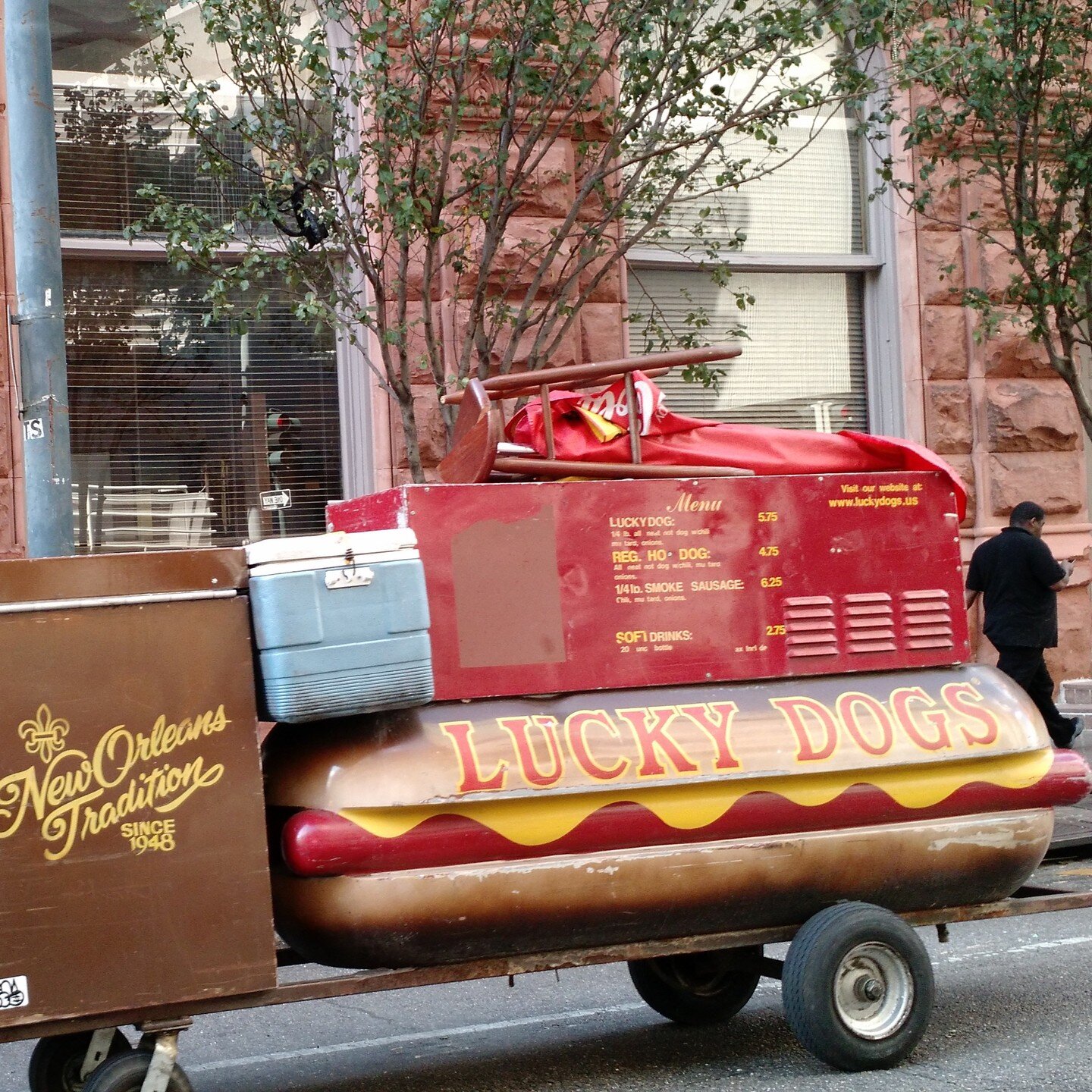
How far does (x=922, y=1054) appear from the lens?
536 centimetres

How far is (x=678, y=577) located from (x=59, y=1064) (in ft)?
7.94

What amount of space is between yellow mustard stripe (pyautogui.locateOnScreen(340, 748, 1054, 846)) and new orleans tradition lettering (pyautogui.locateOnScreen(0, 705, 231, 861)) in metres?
0.55

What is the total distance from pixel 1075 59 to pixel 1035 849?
26.0 feet

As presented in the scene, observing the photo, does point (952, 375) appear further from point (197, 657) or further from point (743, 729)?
point (197, 657)

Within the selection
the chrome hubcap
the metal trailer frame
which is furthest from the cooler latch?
the chrome hubcap

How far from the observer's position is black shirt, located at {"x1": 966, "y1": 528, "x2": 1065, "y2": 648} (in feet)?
34.3

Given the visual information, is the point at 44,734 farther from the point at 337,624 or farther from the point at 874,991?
the point at 874,991

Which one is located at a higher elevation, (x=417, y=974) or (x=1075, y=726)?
(x=417, y=974)

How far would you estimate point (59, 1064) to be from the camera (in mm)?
4641

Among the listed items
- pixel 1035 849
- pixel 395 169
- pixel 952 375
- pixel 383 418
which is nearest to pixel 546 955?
pixel 1035 849

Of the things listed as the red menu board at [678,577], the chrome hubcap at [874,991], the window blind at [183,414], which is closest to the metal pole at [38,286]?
the red menu board at [678,577]

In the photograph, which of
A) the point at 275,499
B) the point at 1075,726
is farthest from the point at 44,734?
the point at 1075,726

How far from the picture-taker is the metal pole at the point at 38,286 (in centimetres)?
695

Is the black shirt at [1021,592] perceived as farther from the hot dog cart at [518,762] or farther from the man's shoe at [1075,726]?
the hot dog cart at [518,762]
